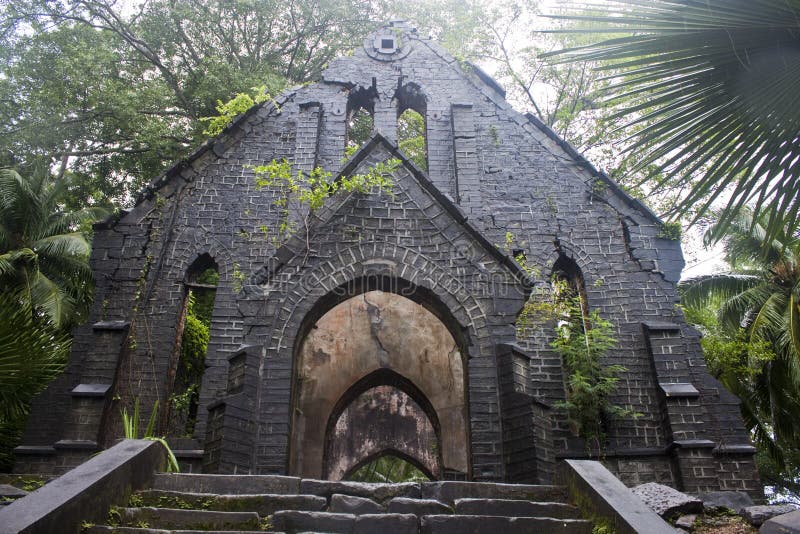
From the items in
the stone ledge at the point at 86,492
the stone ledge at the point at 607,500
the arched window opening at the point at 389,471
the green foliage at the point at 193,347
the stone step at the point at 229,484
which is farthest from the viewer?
the arched window opening at the point at 389,471

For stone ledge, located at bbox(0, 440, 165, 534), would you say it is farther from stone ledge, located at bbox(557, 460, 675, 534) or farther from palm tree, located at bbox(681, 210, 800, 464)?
palm tree, located at bbox(681, 210, 800, 464)

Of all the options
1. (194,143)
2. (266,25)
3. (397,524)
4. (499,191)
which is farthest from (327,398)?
(266,25)

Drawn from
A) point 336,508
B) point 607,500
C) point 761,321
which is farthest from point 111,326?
point 761,321

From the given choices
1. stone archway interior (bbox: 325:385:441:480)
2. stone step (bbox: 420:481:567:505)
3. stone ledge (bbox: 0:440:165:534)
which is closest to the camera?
stone ledge (bbox: 0:440:165:534)

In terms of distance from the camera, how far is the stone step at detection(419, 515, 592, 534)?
5.47 metres

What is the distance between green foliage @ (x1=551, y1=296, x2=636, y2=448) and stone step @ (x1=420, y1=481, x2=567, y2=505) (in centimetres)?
474

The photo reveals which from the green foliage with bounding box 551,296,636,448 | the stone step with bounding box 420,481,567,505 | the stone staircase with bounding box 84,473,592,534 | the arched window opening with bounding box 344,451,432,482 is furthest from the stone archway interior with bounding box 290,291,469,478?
the arched window opening with bounding box 344,451,432,482

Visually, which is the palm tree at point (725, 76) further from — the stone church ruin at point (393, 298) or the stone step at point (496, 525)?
the stone church ruin at point (393, 298)

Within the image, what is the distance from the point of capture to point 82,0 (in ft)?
67.4

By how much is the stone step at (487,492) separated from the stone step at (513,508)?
9.2 inches

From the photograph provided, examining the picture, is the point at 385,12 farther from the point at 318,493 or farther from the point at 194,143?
the point at 318,493

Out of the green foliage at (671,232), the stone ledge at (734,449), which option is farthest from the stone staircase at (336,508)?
the green foliage at (671,232)

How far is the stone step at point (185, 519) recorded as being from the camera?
5.42m

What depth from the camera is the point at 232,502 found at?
5828 mm
